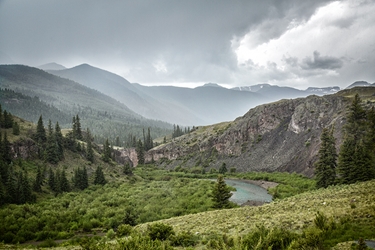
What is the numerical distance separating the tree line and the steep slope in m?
10.8

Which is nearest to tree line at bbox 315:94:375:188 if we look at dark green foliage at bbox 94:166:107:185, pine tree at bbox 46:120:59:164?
dark green foliage at bbox 94:166:107:185

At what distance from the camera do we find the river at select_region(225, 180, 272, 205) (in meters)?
59.8

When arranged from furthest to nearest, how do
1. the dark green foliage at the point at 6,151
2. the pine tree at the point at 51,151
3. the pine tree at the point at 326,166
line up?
the pine tree at the point at 51,151 < the dark green foliage at the point at 6,151 < the pine tree at the point at 326,166

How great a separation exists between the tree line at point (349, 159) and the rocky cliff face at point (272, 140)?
10860 millimetres

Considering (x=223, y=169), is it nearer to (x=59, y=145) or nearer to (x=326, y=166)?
(x=326, y=166)

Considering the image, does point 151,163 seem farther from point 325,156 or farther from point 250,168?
point 325,156

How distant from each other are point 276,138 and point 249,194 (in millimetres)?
50398

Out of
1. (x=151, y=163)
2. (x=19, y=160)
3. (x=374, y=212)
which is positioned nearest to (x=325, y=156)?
(x=374, y=212)

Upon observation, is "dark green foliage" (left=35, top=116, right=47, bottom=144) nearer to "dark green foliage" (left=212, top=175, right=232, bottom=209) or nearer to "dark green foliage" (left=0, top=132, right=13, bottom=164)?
"dark green foliage" (left=0, top=132, right=13, bottom=164)

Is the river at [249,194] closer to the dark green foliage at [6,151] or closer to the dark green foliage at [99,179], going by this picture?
the dark green foliage at [99,179]

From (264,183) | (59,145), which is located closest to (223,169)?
(264,183)

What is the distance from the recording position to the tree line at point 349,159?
143ft

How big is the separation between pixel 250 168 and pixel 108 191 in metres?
63.7

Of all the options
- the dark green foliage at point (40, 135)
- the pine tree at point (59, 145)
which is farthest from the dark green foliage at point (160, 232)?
the dark green foliage at point (40, 135)
